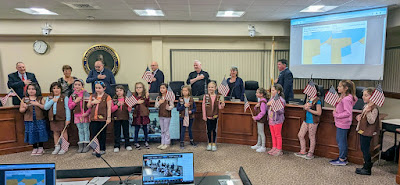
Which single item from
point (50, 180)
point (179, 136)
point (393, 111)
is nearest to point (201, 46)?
point (179, 136)

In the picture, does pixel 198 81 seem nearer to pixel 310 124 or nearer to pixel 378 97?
pixel 310 124

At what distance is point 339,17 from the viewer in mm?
5879

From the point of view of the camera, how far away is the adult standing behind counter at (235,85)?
516 centimetres

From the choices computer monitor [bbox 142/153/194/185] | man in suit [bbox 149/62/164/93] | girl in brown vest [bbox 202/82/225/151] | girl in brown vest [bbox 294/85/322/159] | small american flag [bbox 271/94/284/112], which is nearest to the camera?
computer monitor [bbox 142/153/194/185]

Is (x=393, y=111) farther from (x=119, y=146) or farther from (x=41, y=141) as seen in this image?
(x=41, y=141)

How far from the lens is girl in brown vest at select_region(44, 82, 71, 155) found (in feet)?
14.4

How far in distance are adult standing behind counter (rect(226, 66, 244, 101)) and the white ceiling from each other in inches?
56.2

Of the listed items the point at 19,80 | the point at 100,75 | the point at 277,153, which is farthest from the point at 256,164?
the point at 19,80

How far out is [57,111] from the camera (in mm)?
4379

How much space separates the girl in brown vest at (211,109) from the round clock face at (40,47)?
537cm

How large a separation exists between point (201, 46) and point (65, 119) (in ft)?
14.1

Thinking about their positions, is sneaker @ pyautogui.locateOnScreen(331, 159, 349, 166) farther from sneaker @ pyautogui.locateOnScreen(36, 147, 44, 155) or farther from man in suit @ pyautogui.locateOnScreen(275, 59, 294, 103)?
sneaker @ pyautogui.locateOnScreen(36, 147, 44, 155)

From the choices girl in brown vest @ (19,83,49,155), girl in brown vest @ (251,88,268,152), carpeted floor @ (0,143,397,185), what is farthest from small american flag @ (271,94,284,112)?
girl in brown vest @ (19,83,49,155)

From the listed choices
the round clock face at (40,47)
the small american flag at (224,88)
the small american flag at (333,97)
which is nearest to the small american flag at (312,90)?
the small american flag at (333,97)
